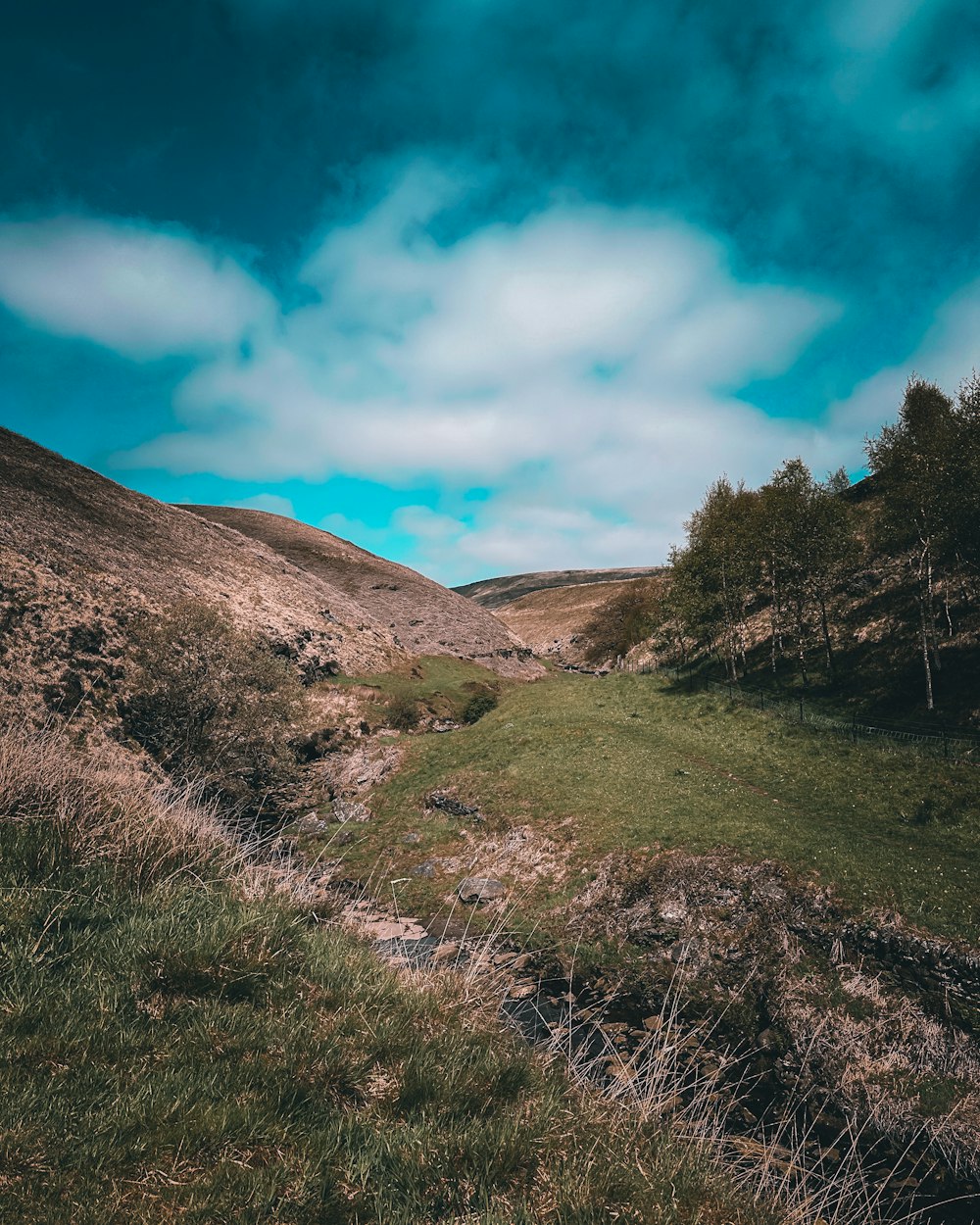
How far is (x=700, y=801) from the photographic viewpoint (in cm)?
2831

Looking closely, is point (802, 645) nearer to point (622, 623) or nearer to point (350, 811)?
point (350, 811)

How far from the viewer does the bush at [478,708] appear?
5725cm

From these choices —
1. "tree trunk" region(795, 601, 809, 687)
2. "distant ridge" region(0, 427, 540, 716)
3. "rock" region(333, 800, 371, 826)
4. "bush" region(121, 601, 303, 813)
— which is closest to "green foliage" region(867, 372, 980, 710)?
"tree trunk" region(795, 601, 809, 687)

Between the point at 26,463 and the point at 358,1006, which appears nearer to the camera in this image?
the point at 358,1006

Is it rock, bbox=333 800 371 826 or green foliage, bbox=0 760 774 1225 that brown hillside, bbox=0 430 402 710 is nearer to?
rock, bbox=333 800 371 826

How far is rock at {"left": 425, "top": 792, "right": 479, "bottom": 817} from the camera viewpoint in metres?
32.3

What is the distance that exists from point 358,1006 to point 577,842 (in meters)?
22.3

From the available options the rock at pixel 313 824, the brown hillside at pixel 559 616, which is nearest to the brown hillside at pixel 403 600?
the brown hillside at pixel 559 616

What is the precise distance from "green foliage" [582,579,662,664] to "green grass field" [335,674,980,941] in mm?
35602

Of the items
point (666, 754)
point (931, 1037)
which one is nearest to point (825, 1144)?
point (931, 1037)

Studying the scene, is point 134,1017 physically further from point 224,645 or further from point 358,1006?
point 224,645

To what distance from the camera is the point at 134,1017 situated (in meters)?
5.65

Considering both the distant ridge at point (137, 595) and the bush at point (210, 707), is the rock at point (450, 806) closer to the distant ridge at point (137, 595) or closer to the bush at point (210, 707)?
the bush at point (210, 707)

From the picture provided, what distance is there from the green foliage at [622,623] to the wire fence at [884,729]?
2866 cm
